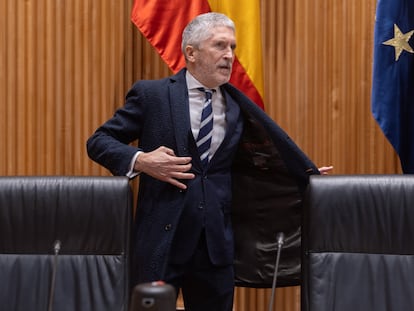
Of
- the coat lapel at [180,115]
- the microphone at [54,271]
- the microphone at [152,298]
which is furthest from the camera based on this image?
the coat lapel at [180,115]

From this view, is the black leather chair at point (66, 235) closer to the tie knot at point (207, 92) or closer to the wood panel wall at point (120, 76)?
the tie knot at point (207, 92)

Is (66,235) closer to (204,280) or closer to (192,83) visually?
(204,280)

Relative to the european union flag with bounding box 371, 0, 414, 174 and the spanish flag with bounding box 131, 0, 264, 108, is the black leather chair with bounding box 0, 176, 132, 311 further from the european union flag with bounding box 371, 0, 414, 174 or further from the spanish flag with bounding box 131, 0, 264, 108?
the european union flag with bounding box 371, 0, 414, 174

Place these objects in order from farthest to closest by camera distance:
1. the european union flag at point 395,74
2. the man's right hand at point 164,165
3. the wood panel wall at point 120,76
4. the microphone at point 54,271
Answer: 1. the wood panel wall at point 120,76
2. the european union flag at point 395,74
3. the man's right hand at point 164,165
4. the microphone at point 54,271

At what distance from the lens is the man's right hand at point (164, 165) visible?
1.72 meters

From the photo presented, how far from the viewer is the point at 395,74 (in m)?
2.34

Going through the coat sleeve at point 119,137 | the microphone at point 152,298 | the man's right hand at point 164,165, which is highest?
the coat sleeve at point 119,137

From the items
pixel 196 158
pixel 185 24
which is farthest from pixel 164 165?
pixel 185 24

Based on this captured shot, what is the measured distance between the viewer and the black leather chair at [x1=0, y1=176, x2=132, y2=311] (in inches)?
61.4

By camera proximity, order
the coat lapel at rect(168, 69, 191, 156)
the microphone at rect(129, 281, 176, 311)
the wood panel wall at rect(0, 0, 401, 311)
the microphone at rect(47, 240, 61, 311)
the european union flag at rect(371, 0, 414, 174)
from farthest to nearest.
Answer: the wood panel wall at rect(0, 0, 401, 311), the european union flag at rect(371, 0, 414, 174), the coat lapel at rect(168, 69, 191, 156), the microphone at rect(47, 240, 61, 311), the microphone at rect(129, 281, 176, 311)

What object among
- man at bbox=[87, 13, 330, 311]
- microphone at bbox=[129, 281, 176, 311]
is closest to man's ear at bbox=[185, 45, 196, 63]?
man at bbox=[87, 13, 330, 311]

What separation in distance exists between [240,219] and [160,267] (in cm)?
29

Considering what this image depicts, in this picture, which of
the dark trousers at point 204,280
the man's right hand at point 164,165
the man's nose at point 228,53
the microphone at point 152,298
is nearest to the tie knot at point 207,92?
the man's nose at point 228,53

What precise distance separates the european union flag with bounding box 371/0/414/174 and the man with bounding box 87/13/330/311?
60 cm
